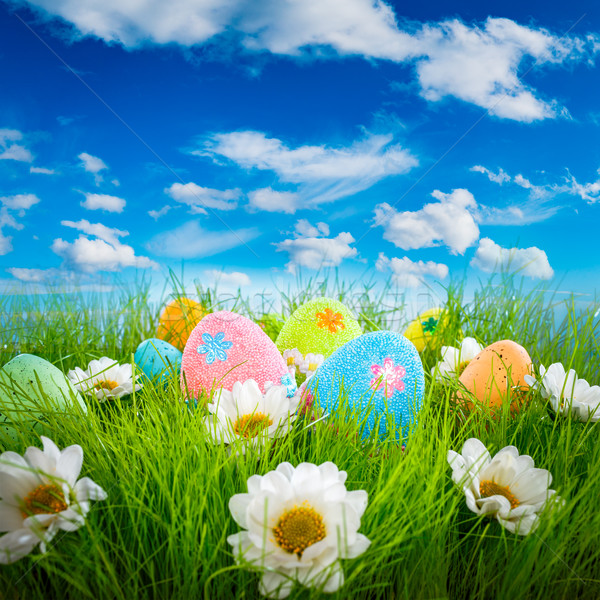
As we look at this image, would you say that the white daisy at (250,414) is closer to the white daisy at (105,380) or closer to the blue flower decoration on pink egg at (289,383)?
the blue flower decoration on pink egg at (289,383)

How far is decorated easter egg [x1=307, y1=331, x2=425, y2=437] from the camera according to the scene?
5.05ft

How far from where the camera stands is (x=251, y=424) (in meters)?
1.27

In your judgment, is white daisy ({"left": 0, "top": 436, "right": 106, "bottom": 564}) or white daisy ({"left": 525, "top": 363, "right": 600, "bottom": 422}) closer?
white daisy ({"left": 0, "top": 436, "right": 106, "bottom": 564})

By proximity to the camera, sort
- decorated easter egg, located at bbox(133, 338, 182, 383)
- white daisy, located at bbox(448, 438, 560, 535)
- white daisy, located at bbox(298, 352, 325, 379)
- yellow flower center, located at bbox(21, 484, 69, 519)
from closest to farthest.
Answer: yellow flower center, located at bbox(21, 484, 69, 519) < white daisy, located at bbox(448, 438, 560, 535) < decorated easter egg, located at bbox(133, 338, 182, 383) < white daisy, located at bbox(298, 352, 325, 379)

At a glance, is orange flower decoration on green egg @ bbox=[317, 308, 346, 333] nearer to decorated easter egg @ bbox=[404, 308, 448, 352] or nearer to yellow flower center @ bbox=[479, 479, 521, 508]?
decorated easter egg @ bbox=[404, 308, 448, 352]

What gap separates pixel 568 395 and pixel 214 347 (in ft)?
3.48

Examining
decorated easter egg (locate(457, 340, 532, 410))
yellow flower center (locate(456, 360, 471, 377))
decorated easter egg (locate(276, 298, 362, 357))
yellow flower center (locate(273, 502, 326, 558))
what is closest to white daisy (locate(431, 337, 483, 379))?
yellow flower center (locate(456, 360, 471, 377))

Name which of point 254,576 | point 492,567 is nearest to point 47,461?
point 254,576

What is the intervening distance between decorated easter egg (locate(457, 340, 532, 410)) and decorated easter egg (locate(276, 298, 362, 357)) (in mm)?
560

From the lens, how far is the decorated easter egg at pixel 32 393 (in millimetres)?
1444

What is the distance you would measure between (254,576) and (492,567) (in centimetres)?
50

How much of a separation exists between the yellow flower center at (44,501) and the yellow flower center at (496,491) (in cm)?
81

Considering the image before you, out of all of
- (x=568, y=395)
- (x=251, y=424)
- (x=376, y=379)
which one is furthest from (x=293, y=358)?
(x=568, y=395)

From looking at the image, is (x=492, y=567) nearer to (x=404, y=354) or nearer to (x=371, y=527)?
(x=371, y=527)
